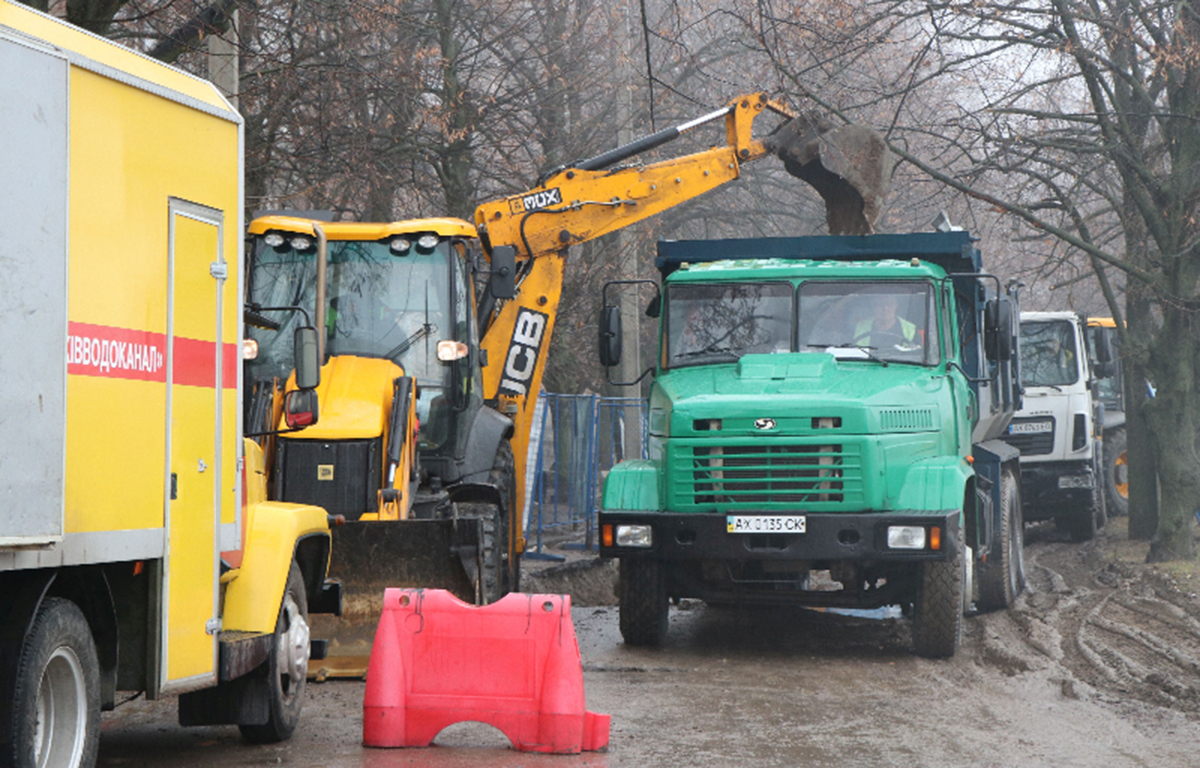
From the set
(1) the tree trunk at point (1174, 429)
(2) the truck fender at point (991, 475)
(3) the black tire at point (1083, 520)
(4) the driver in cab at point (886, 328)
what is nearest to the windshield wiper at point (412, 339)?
(4) the driver in cab at point (886, 328)

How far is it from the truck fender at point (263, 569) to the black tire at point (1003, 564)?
7549 mm

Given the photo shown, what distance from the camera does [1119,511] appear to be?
77.3 feet

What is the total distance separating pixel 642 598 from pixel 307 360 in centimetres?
439

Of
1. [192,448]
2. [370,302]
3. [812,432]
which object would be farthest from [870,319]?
[192,448]

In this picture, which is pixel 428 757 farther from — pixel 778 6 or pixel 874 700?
pixel 778 6

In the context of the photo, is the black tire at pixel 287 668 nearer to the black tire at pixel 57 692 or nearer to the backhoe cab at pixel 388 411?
the black tire at pixel 57 692

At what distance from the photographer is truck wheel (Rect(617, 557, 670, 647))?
35.9 ft

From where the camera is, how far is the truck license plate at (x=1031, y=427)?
19094 mm

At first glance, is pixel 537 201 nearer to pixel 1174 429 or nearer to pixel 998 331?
pixel 998 331

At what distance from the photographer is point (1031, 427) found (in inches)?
755

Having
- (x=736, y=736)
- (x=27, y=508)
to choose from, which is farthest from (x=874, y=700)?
(x=27, y=508)

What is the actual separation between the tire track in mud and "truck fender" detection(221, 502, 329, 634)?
16.2ft

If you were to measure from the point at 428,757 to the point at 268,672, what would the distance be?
879mm

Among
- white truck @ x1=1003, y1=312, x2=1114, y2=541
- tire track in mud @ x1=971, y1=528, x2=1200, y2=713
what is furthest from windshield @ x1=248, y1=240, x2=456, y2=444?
white truck @ x1=1003, y1=312, x2=1114, y2=541
